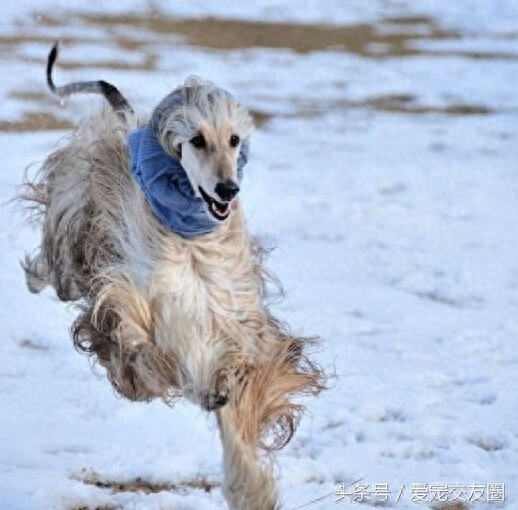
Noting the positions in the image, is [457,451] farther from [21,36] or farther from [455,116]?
[21,36]

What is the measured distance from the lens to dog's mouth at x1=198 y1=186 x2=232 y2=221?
3406 mm

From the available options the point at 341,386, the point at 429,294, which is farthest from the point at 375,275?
the point at 341,386

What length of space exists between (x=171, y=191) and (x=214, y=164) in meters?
0.21

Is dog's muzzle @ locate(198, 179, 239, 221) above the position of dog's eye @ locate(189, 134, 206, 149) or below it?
below

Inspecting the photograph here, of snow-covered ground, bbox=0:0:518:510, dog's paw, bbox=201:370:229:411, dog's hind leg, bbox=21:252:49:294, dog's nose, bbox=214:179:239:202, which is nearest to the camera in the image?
dog's nose, bbox=214:179:239:202

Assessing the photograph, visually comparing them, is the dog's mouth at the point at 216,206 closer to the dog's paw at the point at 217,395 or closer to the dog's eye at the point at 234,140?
the dog's eye at the point at 234,140

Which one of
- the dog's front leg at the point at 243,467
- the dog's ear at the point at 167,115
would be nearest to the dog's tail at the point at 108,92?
the dog's ear at the point at 167,115

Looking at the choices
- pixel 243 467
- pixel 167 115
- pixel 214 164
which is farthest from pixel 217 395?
pixel 167 115

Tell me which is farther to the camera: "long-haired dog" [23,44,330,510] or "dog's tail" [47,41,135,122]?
"dog's tail" [47,41,135,122]

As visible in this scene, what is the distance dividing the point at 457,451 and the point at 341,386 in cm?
61

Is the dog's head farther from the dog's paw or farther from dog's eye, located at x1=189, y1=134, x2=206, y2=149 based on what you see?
the dog's paw

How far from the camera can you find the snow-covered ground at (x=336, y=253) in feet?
14.3

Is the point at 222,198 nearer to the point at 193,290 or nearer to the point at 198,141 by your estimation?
the point at 198,141

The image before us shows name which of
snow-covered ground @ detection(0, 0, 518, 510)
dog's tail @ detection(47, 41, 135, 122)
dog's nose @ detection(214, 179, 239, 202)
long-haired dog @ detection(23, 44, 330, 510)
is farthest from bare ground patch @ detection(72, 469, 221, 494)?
dog's nose @ detection(214, 179, 239, 202)
